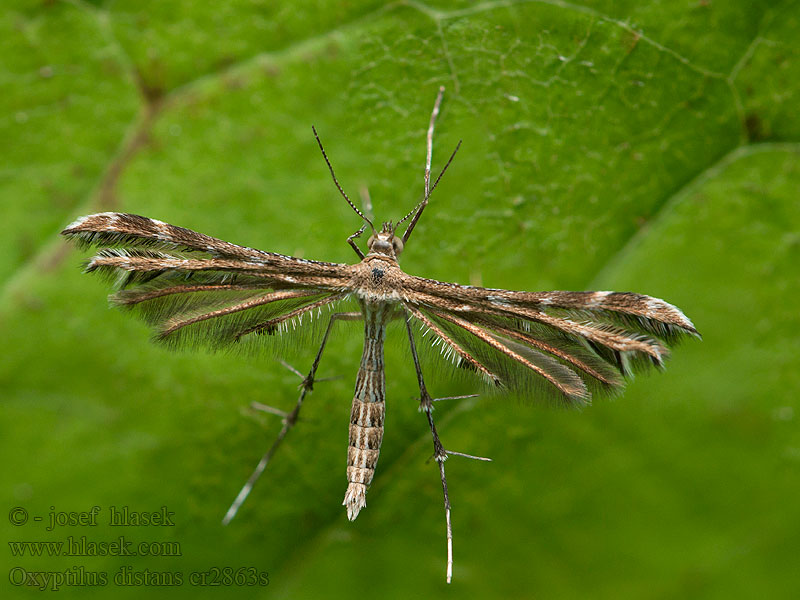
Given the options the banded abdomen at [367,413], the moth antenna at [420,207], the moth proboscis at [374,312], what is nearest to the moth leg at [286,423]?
the moth proboscis at [374,312]

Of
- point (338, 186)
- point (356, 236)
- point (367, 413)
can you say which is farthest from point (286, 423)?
point (338, 186)

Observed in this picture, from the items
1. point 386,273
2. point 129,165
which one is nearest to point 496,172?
point 386,273

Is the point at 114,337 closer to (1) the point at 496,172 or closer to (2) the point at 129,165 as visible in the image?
(2) the point at 129,165

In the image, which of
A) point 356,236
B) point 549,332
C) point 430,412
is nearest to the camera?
point 549,332

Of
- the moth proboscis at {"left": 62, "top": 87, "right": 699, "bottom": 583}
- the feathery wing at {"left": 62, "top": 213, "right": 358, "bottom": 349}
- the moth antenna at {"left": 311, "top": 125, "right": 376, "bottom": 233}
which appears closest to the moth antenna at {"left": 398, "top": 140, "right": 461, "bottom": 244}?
the moth proboscis at {"left": 62, "top": 87, "right": 699, "bottom": 583}

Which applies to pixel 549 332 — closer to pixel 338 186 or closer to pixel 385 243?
pixel 385 243

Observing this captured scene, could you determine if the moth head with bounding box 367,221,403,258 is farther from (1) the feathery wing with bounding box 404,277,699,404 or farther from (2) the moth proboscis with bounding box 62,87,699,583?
(1) the feathery wing with bounding box 404,277,699,404
